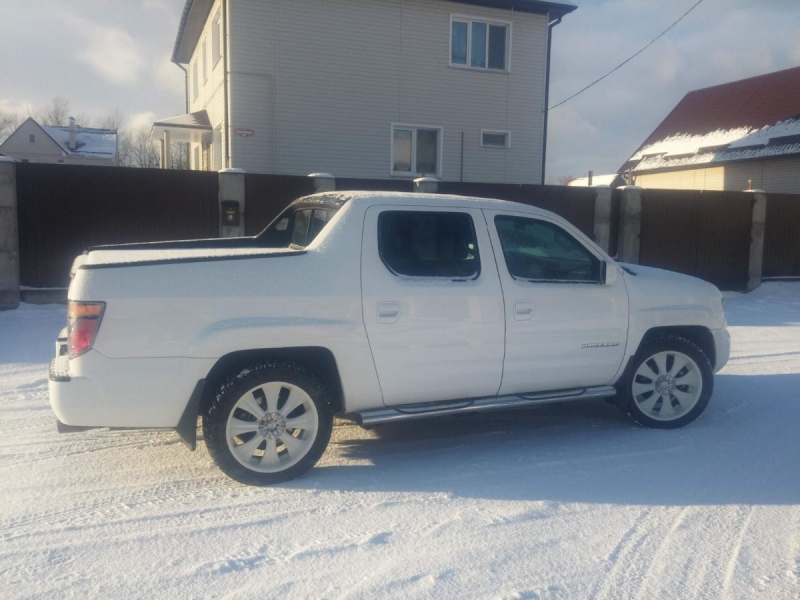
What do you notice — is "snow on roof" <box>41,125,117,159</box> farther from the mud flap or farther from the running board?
the running board

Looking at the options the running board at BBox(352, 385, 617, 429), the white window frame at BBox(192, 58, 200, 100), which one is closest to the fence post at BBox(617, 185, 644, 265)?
the running board at BBox(352, 385, 617, 429)

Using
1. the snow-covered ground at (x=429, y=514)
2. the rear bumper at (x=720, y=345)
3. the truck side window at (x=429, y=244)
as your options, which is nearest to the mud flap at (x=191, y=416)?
the snow-covered ground at (x=429, y=514)

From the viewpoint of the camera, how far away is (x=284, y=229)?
5.77 meters

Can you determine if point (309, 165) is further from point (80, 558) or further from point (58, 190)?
point (80, 558)

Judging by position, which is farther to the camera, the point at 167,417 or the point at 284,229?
the point at 284,229

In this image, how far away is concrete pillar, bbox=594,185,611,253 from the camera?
13.7m

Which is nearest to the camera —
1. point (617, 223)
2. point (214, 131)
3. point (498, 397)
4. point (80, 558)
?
point (80, 558)

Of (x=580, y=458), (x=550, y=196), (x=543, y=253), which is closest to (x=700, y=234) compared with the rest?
(x=550, y=196)

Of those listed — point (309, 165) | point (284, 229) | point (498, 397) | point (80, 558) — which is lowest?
point (80, 558)

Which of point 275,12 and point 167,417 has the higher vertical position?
point 275,12

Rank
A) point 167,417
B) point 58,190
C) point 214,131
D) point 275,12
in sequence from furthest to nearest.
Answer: point 214,131 < point 275,12 < point 58,190 < point 167,417

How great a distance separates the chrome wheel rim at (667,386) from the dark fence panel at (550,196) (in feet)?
24.8

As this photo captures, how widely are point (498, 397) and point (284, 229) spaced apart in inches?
86.6

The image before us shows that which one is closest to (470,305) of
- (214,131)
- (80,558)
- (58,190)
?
(80,558)
